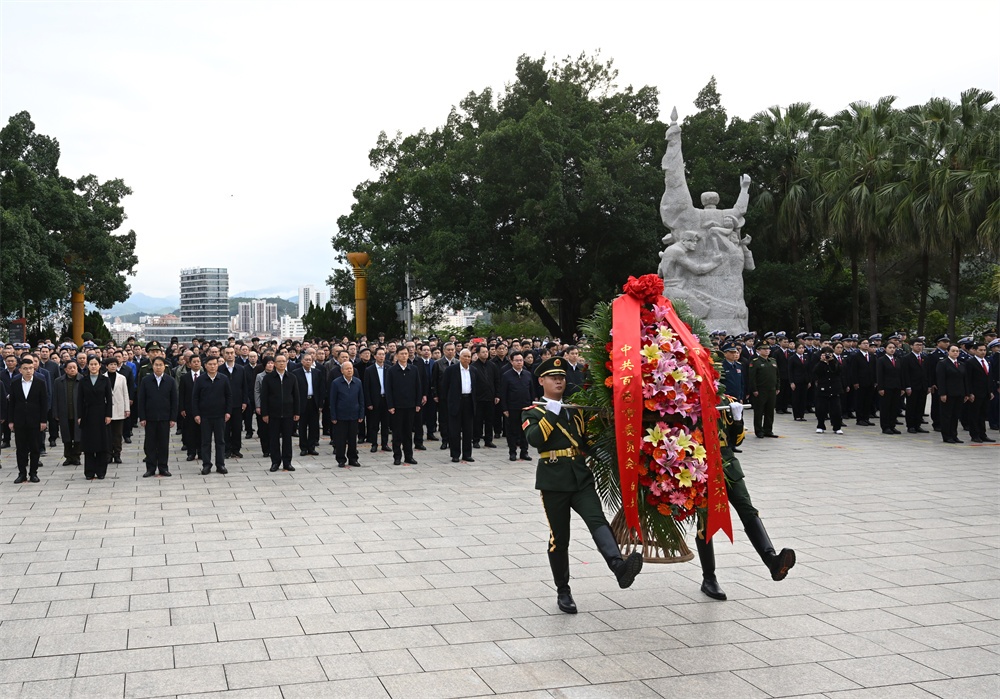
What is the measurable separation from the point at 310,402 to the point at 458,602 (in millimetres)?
9213

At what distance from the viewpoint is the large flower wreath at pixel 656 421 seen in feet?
20.4

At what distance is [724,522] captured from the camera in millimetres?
6379

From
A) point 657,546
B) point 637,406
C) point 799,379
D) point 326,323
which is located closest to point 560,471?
point 637,406

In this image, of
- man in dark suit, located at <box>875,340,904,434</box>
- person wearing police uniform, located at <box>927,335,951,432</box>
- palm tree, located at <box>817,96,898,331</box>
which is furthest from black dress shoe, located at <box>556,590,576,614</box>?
palm tree, located at <box>817,96,898,331</box>

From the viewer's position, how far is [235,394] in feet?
48.2

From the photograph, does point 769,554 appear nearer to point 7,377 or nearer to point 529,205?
point 7,377

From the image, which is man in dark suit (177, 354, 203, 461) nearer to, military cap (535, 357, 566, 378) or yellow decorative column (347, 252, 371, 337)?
military cap (535, 357, 566, 378)

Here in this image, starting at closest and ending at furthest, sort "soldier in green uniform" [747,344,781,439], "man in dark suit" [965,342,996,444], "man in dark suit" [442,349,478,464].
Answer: "man in dark suit" [442,349,478,464] → "man in dark suit" [965,342,996,444] → "soldier in green uniform" [747,344,781,439]

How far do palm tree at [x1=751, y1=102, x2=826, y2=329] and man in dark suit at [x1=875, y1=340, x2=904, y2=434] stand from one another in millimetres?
18636

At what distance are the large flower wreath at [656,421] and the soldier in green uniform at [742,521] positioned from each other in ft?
0.70

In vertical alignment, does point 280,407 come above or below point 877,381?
below

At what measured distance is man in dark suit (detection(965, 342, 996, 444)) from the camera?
1630cm

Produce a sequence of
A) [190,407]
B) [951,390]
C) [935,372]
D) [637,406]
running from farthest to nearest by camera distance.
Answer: [935,372]
[951,390]
[190,407]
[637,406]

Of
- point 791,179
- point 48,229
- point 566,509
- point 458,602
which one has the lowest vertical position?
point 458,602
